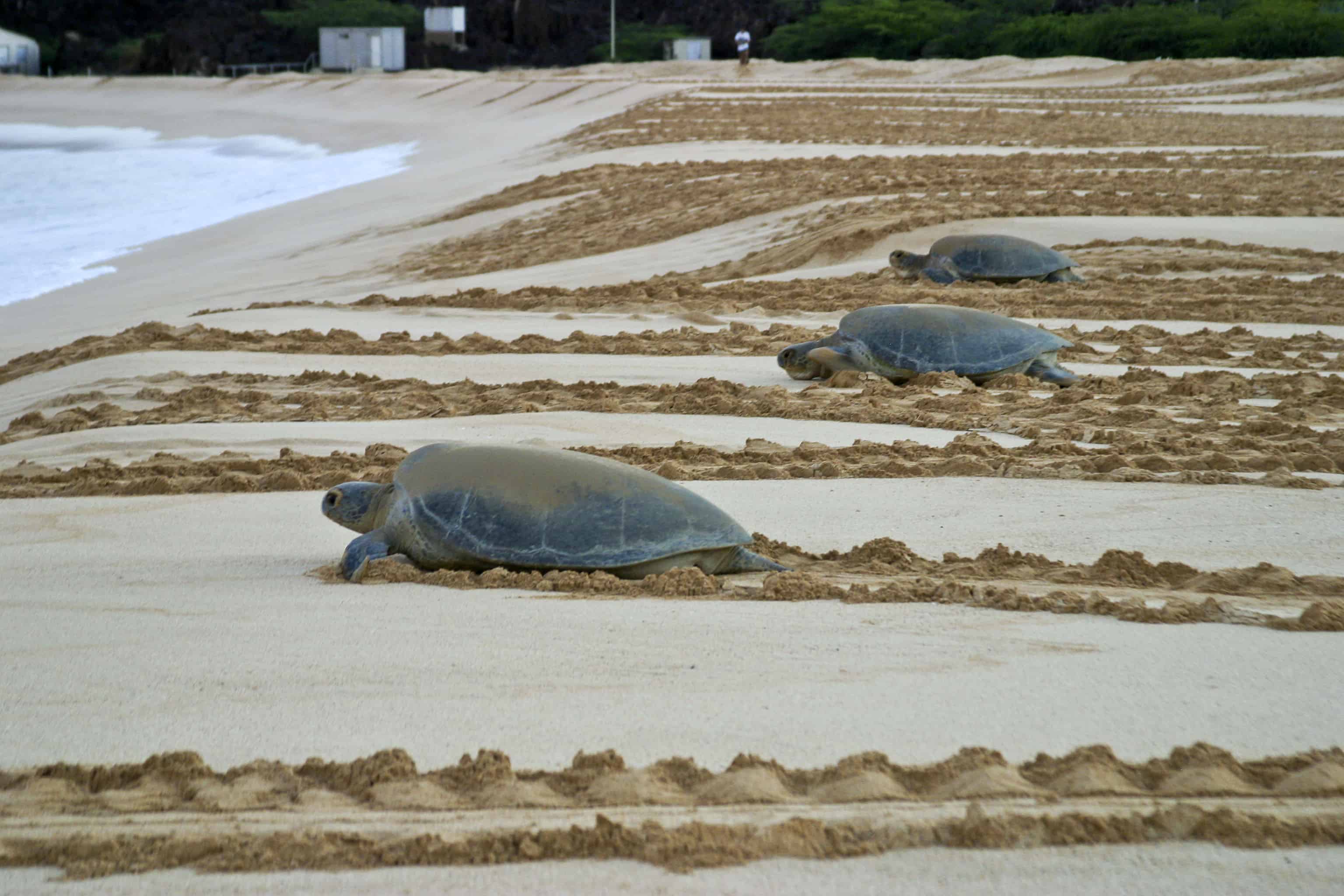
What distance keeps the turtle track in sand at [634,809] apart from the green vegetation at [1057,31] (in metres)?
39.0

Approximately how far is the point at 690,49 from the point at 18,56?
3057 cm

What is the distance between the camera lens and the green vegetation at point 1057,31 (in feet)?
120

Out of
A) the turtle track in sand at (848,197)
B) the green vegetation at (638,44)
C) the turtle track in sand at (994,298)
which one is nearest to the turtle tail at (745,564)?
the turtle track in sand at (994,298)

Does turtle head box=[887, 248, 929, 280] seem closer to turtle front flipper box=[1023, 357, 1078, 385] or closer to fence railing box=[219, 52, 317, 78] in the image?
turtle front flipper box=[1023, 357, 1078, 385]

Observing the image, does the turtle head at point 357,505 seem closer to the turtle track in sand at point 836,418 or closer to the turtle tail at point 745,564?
the turtle track in sand at point 836,418

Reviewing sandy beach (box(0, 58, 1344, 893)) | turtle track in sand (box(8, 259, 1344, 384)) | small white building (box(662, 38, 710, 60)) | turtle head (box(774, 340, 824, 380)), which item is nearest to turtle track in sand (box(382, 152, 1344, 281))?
sandy beach (box(0, 58, 1344, 893))

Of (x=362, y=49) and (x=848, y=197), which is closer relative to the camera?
(x=848, y=197)

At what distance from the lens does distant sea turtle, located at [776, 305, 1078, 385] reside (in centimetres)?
636

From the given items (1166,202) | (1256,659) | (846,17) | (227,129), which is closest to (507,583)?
(1256,659)

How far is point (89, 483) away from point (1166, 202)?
32.7ft

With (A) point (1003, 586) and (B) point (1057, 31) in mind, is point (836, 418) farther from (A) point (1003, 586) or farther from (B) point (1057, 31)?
(B) point (1057, 31)

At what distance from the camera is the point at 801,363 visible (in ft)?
21.5

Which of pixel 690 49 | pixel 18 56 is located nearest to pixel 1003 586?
pixel 690 49

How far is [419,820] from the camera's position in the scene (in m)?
2.27
